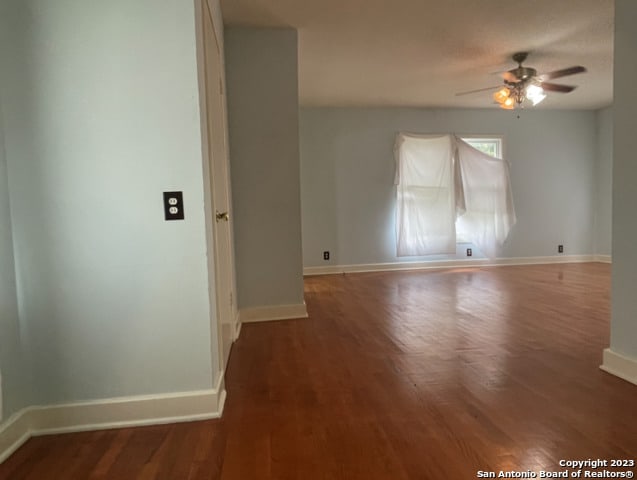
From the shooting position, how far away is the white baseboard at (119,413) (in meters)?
1.45

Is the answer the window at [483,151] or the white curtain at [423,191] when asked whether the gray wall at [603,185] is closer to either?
the window at [483,151]

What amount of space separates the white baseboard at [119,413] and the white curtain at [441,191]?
4362mm

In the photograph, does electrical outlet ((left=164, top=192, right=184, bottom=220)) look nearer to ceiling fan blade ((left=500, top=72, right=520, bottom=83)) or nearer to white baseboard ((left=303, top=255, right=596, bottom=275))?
ceiling fan blade ((left=500, top=72, right=520, bottom=83))

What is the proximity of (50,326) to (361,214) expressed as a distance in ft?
14.6

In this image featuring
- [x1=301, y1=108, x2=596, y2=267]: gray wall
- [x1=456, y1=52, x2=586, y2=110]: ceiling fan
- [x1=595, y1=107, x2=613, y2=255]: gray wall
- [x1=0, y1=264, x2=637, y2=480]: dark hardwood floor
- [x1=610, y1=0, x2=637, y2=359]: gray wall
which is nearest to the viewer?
[x1=0, y1=264, x2=637, y2=480]: dark hardwood floor

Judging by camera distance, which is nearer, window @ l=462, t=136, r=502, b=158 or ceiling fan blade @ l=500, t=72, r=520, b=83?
ceiling fan blade @ l=500, t=72, r=520, b=83

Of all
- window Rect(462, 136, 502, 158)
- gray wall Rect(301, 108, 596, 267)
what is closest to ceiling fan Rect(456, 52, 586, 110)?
gray wall Rect(301, 108, 596, 267)

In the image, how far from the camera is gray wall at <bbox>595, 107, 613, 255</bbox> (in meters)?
5.69

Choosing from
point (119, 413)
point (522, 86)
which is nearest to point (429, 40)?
point (522, 86)

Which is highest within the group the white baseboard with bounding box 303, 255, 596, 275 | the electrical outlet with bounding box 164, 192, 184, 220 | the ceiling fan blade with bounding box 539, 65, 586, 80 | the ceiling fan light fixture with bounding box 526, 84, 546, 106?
the ceiling fan blade with bounding box 539, 65, 586, 80

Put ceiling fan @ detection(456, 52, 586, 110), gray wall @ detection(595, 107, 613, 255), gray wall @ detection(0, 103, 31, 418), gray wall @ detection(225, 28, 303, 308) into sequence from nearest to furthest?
gray wall @ detection(0, 103, 31, 418) → gray wall @ detection(225, 28, 303, 308) → ceiling fan @ detection(456, 52, 586, 110) → gray wall @ detection(595, 107, 613, 255)

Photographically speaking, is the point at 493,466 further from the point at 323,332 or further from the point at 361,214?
the point at 361,214

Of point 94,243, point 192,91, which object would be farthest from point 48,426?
point 192,91

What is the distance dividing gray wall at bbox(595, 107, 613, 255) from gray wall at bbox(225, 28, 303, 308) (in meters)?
5.53
